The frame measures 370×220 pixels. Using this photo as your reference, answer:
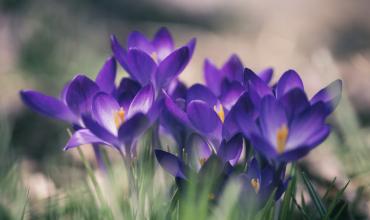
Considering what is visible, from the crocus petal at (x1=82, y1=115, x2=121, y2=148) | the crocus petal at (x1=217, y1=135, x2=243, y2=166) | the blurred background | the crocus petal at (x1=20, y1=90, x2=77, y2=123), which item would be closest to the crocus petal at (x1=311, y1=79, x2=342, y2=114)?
the crocus petal at (x1=217, y1=135, x2=243, y2=166)

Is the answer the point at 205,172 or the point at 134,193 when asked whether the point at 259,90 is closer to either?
the point at 205,172

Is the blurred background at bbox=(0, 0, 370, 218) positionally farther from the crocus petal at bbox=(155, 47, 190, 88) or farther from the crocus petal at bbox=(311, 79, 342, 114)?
the crocus petal at bbox=(311, 79, 342, 114)

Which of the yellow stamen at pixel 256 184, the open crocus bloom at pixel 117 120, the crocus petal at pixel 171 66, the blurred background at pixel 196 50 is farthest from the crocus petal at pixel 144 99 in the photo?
the blurred background at pixel 196 50

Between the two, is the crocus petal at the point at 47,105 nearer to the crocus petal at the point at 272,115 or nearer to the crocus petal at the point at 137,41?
the crocus petal at the point at 137,41

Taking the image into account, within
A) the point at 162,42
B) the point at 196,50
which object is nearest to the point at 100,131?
the point at 162,42

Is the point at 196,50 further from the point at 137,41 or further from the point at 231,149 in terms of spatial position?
the point at 231,149

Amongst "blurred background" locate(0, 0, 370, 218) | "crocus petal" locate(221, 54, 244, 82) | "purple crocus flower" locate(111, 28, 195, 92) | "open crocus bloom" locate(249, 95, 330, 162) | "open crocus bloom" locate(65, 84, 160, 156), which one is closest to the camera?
"open crocus bloom" locate(249, 95, 330, 162)

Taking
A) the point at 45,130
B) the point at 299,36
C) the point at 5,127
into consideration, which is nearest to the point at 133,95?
the point at 5,127
